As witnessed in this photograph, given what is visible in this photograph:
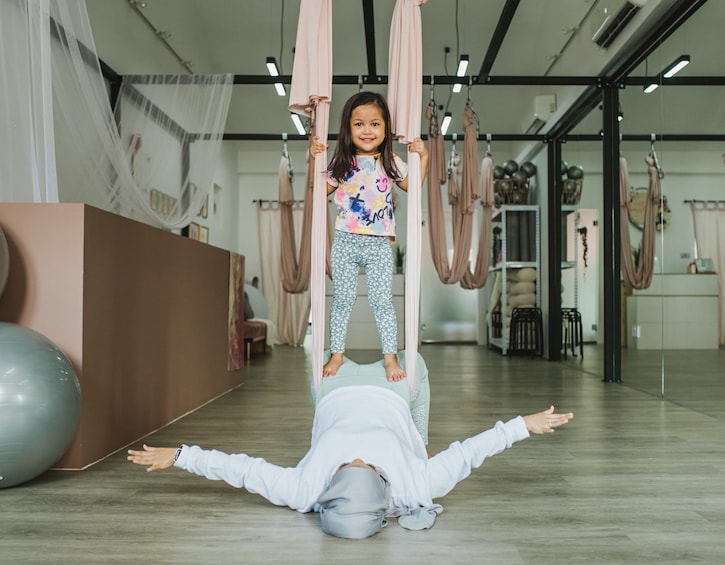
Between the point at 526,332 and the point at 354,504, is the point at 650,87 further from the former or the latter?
the point at 354,504

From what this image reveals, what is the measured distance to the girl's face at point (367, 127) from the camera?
2.48 metres

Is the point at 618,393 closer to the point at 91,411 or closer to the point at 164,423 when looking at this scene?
the point at 164,423

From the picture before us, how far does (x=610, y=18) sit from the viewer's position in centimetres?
506

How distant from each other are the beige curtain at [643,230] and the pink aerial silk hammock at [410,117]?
282 centimetres

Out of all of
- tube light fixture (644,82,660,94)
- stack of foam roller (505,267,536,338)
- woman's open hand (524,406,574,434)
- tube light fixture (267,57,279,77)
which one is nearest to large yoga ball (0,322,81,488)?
woman's open hand (524,406,574,434)

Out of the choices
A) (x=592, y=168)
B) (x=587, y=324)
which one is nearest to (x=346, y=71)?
(x=592, y=168)

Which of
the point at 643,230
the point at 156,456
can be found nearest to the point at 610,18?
the point at 643,230

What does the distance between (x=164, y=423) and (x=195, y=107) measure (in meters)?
2.63

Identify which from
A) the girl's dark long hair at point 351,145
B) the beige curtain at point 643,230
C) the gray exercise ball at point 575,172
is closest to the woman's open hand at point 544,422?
the girl's dark long hair at point 351,145

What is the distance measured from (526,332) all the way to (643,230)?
3532 millimetres

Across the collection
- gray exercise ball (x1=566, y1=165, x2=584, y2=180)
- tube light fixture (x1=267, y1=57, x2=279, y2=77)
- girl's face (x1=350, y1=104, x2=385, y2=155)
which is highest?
tube light fixture (x1=267, y1=57, x2=279, y2=77)

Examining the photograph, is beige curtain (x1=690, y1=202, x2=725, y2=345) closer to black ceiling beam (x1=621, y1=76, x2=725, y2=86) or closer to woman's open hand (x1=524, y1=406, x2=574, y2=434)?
black ceiling beam (x1=621, y1=76, x2=725, y2=86)

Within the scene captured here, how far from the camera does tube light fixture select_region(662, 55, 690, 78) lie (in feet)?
14.0

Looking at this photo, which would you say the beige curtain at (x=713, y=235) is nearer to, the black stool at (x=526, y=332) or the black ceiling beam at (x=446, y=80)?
the black ceiling beam at (x=446, y=80)
